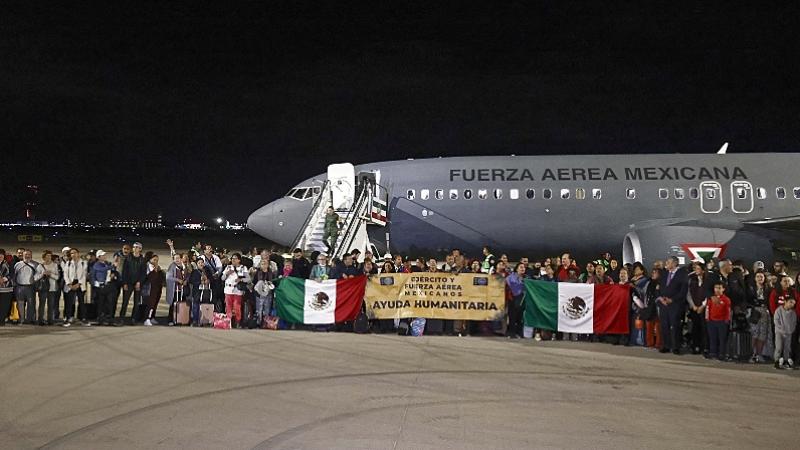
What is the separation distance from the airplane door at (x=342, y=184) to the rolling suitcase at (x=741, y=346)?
13133 mm

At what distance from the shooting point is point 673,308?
1173 cm

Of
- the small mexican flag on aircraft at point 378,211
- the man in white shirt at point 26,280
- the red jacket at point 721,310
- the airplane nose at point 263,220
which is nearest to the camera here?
the red jacket at point 721,310

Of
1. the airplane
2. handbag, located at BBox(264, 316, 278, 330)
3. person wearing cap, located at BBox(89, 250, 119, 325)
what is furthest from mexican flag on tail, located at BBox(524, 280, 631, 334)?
person wearing cap, located at BBox(89, 250, 119, 325)

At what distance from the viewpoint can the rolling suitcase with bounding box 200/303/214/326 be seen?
547 inches

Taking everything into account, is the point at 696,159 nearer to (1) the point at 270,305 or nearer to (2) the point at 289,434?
(1) the point at 270,305

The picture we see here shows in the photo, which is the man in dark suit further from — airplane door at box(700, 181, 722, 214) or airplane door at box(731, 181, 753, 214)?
airplane door at box(731, 181, 753, 214)

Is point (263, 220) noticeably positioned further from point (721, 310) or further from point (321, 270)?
point (721, 310)

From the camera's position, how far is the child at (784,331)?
1027 cm

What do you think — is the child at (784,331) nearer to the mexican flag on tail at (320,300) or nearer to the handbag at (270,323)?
the mexican flag on tail at (320,300)

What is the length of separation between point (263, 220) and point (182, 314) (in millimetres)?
8887

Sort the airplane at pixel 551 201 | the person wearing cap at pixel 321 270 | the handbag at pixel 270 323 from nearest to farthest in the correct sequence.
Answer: the handbag at pixel 270 323
the person wearing cap at pixel 321 270
the airplane at pixel 551 201

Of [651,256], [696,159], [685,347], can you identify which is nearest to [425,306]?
[685,347]

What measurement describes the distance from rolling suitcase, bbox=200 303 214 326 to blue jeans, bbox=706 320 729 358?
33.7 feet

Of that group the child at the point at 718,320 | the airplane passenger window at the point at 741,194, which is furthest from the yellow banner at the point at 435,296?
the airplane passenger window at the point at 741,194
